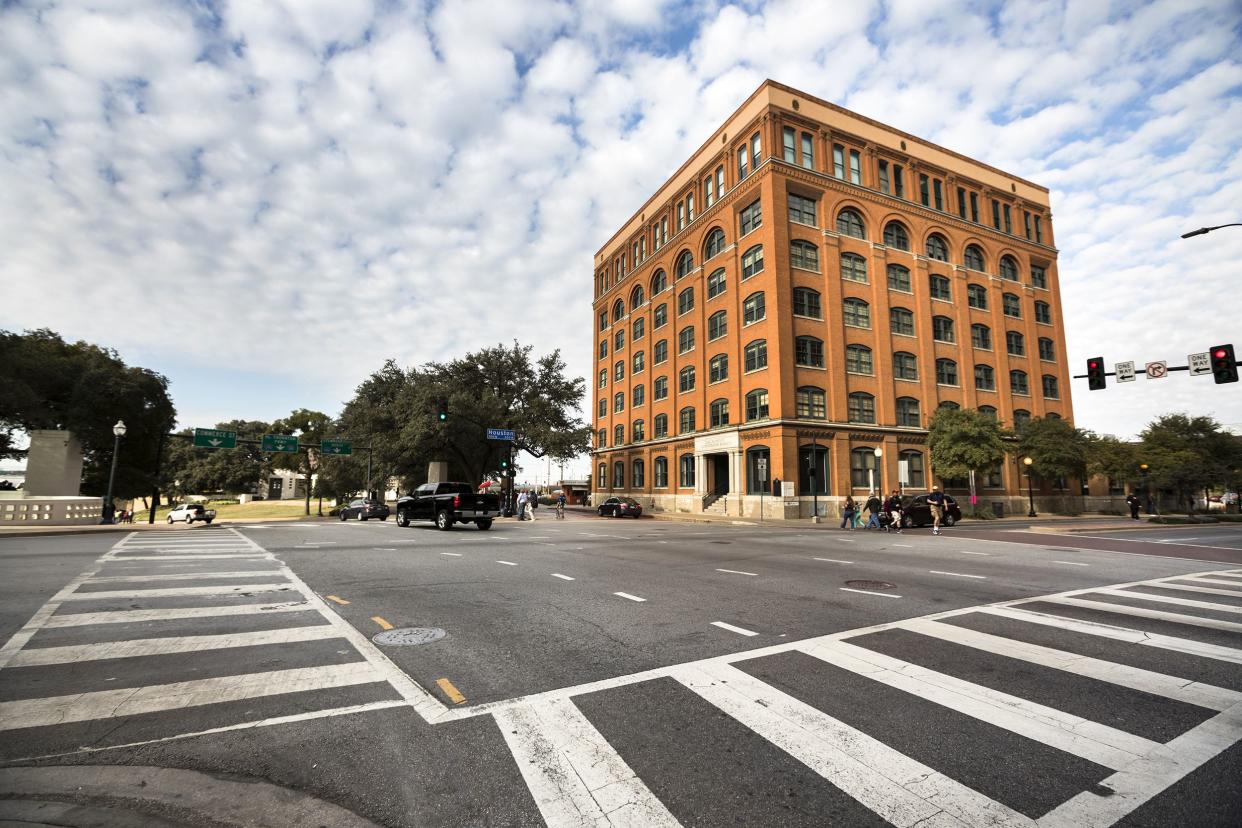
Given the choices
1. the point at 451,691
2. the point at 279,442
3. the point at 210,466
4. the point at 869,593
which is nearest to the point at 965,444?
the point at 869,593

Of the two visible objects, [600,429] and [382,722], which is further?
[600,429]

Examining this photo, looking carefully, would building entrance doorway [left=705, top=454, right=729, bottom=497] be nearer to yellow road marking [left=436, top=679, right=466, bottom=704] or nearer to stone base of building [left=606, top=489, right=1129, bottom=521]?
stone base of building [left=606, top=489, right=1129, bottom=521]

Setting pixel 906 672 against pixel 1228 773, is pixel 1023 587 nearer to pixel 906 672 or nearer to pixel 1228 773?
pixel 906 672

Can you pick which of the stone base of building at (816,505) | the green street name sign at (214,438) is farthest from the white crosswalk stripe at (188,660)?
the green street name sign at (214,438)

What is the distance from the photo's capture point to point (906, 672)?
481cm

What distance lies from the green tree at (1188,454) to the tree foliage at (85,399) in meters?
69.4

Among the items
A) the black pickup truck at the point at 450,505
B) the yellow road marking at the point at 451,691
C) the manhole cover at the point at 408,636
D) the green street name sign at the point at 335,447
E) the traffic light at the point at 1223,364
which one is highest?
the traffic light at the point at 1223,364

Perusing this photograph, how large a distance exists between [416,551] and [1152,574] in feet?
54.0

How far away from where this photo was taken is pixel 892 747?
3.40 m

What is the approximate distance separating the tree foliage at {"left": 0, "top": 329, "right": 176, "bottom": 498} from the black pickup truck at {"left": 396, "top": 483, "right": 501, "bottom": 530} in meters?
26.3

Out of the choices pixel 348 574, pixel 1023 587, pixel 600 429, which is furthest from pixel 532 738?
pixel 600 429

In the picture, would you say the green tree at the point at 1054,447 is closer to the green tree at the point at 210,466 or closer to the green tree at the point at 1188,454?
the green tree at the point at 1188,454

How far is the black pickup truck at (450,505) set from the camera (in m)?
22.6

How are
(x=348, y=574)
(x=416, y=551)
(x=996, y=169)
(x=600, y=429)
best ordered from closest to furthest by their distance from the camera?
(x=348, y=574)
(x=416, y=551)
(x=996, y=169)
(x=600, y=429)
